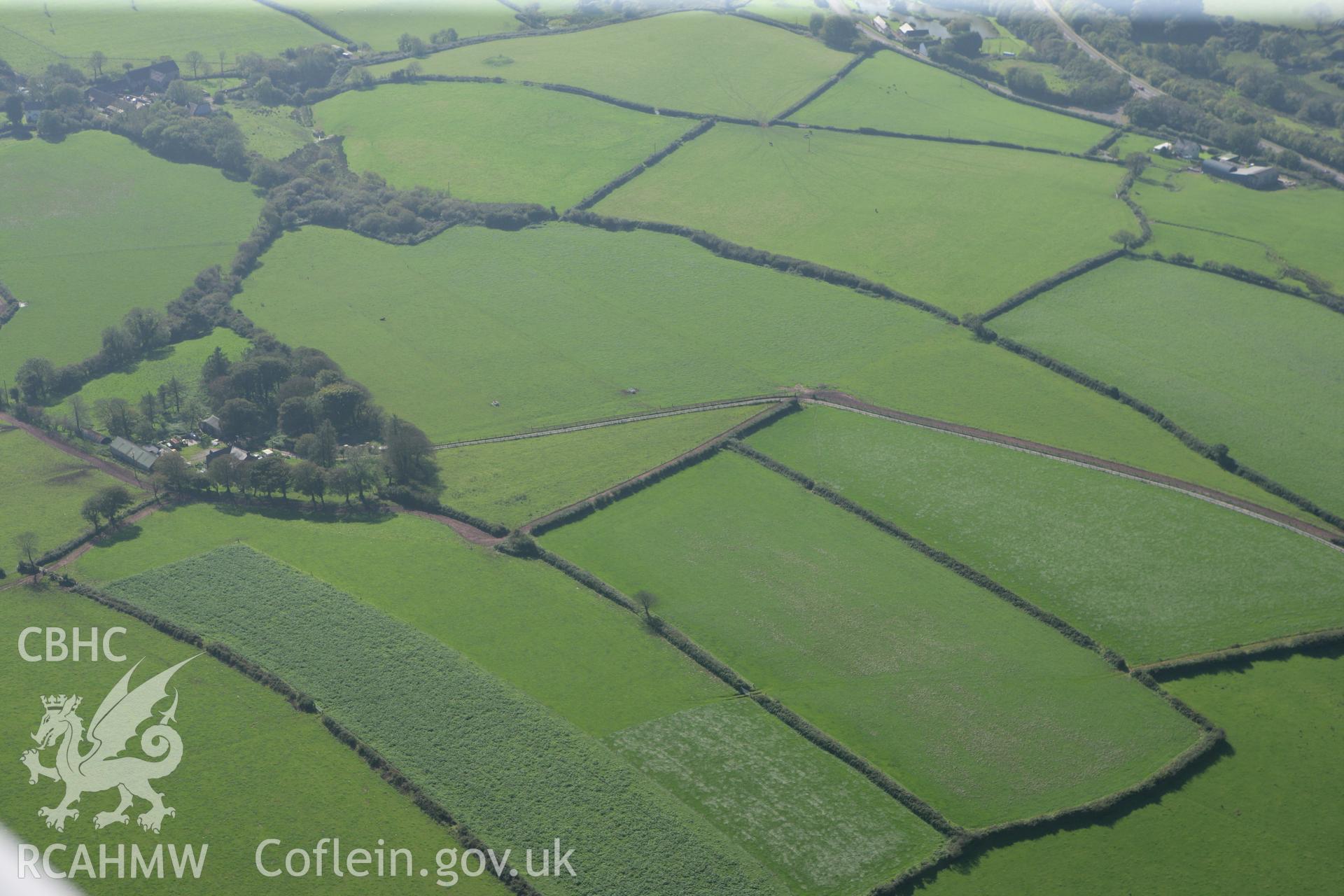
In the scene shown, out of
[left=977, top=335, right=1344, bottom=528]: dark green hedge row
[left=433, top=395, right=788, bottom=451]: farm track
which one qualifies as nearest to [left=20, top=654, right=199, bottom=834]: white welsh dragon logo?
[left=433, top=395, right=788, bottom=451]: farm track

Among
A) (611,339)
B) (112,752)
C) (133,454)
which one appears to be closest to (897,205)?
(611,339)

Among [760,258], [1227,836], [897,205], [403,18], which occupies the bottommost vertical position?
[1227,836]

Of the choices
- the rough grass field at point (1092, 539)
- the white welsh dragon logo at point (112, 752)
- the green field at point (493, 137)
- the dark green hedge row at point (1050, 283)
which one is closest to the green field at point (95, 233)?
the green field at point (493, 137)

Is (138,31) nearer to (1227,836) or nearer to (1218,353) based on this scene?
(1218,353)

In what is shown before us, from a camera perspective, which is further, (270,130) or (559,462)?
(270,130)

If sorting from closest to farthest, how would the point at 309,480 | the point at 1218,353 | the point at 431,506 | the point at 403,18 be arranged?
the point at 431,506 → the point at 309,480 → the point at 1218,353 → the point at 403,18

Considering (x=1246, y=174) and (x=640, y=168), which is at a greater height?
(x=1246, y=174)

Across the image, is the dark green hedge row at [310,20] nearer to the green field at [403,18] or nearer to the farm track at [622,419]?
the green field at [403,18]

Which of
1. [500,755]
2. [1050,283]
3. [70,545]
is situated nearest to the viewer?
[500,755]
